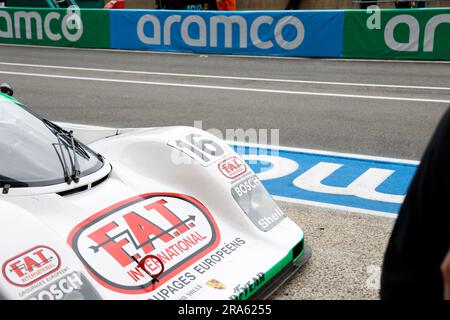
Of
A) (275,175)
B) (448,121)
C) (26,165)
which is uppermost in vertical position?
(448,121)

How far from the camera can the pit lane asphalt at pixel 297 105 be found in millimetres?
4410

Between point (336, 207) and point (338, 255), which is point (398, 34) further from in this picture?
point (338, 255)

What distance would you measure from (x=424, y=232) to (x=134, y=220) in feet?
6.68

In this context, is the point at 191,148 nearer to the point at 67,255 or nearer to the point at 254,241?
the point at 254,241

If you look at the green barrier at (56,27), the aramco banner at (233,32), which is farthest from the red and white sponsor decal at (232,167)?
the green barrier at (56,27)

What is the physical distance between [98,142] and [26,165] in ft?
3.23

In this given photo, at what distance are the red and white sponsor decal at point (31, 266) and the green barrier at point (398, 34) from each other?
1245 centimetres

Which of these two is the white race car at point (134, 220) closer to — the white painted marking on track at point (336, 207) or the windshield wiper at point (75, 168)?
the windshield wiper at point (75, 168)

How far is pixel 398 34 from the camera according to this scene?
1409cm

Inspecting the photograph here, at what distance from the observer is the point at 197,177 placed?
389 centimetres

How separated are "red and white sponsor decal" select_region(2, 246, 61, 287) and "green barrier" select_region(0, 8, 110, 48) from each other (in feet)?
51.1

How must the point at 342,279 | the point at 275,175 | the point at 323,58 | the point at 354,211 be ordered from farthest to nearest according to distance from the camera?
the point at 323,58, the point at 275,175, the point at 354,211, the point at 342,279

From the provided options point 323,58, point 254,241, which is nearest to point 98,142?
point 254,241
